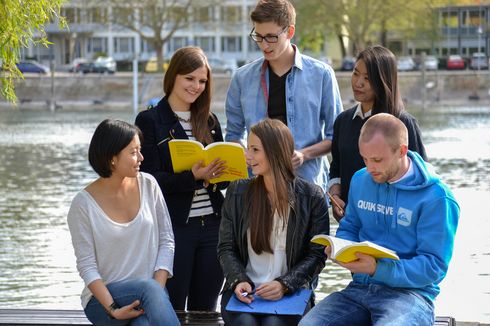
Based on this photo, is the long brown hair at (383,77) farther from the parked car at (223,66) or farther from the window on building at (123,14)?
the window on building at (123,14)

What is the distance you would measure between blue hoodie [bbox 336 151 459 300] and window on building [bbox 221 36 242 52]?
277 feet

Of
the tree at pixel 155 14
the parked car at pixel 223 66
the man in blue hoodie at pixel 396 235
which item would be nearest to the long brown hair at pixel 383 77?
the man in blue hoodie at pixel 396 235

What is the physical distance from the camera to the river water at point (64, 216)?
9.92 meters

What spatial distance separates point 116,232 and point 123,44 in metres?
86.6

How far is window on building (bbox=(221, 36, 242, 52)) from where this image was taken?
89.4 metres

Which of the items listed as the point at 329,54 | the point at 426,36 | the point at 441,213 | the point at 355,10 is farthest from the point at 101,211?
the point at 329,54

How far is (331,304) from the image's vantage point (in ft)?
16.2

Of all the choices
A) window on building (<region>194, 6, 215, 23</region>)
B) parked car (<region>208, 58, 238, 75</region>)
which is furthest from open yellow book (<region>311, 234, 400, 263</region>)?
window on building (<region>194, 6, 215, 23</region>)

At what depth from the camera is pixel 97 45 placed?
298ft

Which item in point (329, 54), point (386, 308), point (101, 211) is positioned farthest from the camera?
point (329, 54)

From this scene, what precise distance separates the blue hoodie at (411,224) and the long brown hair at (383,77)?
56 centimetres

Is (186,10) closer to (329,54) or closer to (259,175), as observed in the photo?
(329,54)

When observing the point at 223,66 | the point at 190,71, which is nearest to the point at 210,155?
the point at 190,71

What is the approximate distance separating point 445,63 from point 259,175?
66.6 metres
